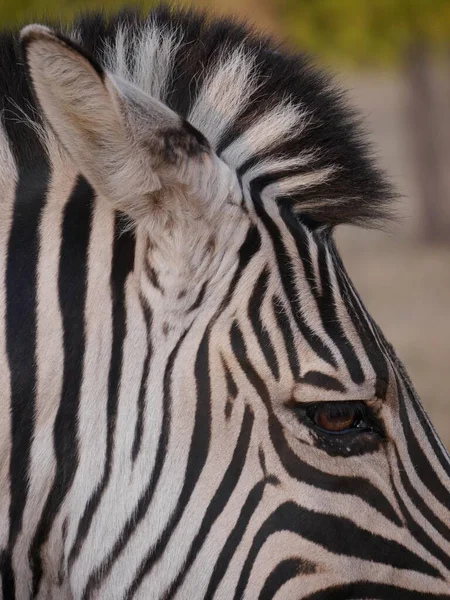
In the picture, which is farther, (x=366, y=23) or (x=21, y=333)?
(x=366, y=23)

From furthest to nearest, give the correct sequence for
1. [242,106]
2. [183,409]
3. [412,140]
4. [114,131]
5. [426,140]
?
[412,140] < [426,140] < [242,106] < [183,409] < [114,131]

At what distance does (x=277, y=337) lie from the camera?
7.19ft

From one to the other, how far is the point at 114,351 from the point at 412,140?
18696mm

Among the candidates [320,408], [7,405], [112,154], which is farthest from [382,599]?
[112,154]

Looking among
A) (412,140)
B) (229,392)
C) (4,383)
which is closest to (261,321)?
(229,392)

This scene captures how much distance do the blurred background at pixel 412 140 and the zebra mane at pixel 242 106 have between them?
681cm

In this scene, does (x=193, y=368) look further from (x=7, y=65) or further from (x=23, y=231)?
(x=7, y=65)

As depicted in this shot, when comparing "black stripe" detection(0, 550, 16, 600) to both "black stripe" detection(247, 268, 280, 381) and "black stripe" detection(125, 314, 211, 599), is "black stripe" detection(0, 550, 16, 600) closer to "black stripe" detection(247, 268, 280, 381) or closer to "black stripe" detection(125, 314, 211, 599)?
"black stripe" detection(125, 314, 211, 599)

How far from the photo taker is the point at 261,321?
2.20m

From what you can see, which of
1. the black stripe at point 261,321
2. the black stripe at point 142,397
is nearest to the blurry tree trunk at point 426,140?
the black stripe at point 261,321

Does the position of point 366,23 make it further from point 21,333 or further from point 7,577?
point 7,577

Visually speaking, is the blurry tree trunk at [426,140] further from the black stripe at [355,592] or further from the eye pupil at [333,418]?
the black stripe at [355,592]

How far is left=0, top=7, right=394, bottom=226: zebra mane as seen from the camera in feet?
7.98

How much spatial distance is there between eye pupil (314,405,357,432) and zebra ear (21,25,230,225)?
23.9 inches
